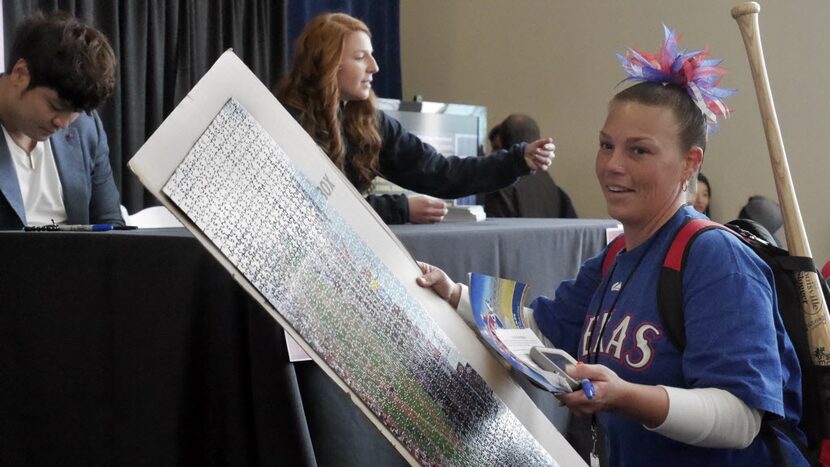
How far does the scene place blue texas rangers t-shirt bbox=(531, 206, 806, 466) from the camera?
3.66 ft

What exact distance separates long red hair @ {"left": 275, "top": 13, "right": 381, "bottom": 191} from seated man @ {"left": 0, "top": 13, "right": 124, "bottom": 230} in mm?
470


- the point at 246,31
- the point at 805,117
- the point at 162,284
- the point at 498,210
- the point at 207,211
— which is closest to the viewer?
the point at 207,211

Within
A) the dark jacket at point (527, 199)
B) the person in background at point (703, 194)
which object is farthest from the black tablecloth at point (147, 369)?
the person in background at point (703, 194)

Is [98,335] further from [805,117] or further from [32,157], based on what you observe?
[805,117]

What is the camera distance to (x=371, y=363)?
864 millimetres

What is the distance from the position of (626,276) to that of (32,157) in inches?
57.9

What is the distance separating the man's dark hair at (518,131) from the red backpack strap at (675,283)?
3.23 metres

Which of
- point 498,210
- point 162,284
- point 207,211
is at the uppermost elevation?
point 207,211

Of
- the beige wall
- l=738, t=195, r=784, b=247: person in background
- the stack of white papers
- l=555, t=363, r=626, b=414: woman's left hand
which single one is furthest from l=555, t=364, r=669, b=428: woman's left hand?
the beige wall

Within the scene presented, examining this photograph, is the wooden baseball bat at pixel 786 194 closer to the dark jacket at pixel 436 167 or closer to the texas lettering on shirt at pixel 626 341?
the texas lettering on shirt at pixel 626 341

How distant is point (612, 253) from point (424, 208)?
81 cm

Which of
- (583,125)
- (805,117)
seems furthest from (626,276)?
(583,125)

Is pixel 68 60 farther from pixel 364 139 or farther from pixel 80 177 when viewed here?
pixel 364 139

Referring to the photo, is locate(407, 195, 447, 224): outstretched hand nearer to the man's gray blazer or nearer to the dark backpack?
the man's gray blazer
